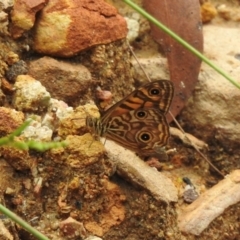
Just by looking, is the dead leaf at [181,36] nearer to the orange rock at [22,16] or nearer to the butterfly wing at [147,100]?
the butterfly wing at [147,100]

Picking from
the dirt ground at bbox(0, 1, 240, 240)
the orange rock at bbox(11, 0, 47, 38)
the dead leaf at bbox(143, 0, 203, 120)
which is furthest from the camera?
the dead leaf at bbox(143, 0, 203, 120)

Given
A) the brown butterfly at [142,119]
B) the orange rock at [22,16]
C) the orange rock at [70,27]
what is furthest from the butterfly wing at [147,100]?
the orange rock at [22,16]

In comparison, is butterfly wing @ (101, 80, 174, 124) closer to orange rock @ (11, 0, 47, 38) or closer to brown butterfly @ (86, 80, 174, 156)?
brown butterfly @ (86, 80, 174, 156)

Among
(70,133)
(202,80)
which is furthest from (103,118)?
(202,80)

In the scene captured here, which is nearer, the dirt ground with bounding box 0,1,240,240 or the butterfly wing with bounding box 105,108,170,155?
the dirt ground with bounding box 0,1,240,240

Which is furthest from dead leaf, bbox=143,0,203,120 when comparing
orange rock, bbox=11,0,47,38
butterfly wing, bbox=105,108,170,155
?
orange rock, bbox=11,0,47,38

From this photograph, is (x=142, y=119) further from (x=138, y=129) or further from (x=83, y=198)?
(x=83, y=198)

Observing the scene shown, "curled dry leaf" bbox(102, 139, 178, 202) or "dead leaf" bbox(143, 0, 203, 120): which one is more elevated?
"dead leaf" bbox(143, 0, 203, 120)

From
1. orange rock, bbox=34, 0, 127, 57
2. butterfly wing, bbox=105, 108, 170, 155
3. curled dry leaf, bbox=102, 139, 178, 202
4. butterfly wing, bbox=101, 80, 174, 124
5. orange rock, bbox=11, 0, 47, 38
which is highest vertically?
orange rock, bbox=11, 0, 47, 38
